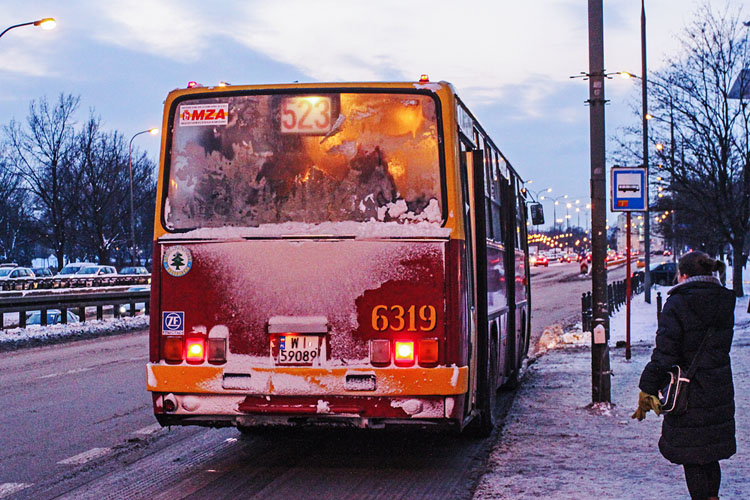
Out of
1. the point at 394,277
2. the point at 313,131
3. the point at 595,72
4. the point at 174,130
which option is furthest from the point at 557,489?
the point at 595,72

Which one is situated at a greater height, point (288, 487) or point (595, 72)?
point (595, 72)

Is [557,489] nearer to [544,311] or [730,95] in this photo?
[544,311]

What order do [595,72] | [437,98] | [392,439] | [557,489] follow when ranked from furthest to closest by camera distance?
[595,72] < [392,439] < [437,98] < [557,489]

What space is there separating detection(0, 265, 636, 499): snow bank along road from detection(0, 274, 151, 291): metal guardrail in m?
40.6

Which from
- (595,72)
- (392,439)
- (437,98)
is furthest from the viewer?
(595,72)

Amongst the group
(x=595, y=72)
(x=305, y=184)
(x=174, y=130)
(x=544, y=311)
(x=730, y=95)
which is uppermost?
(x=730, y=95)

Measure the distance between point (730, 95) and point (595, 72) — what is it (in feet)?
75.3

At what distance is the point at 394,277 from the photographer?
7.12 meters

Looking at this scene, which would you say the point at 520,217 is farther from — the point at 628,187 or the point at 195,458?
the point at 195,458

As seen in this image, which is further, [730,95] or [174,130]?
[730,95]

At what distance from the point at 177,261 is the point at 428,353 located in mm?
2043

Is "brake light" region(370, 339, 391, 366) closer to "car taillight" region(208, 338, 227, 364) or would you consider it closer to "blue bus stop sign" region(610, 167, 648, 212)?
"car taillight" region(208, 338, 227, 364)

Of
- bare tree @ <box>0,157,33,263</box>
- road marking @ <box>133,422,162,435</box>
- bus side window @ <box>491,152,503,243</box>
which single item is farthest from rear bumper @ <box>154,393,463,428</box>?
bare tree @ <box>0,157,33,263</box>

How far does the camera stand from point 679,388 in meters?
5.54
